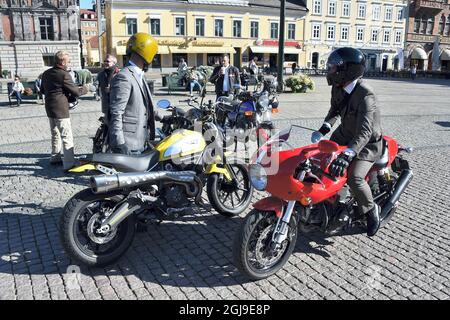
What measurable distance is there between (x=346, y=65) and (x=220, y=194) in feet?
6.45

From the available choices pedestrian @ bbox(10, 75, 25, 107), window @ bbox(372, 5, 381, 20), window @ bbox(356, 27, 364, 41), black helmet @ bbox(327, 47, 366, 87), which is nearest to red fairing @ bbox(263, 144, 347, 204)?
black helmet @ bbox(327, 47, 366, 87)

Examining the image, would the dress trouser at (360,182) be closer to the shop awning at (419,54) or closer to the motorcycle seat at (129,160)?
the motorcycle seat at (129,160)

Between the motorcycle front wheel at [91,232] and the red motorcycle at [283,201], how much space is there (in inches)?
43.1

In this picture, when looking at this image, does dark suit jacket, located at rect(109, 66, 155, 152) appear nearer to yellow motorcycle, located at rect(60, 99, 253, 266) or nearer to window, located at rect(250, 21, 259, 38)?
yellow motorcycle, located at rect(60, 99, 253, 266)

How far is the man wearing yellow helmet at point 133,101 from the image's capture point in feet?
13.0

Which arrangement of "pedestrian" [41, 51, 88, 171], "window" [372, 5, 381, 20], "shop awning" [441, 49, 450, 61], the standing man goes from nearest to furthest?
"pedestrian" [41, 51, 88, 171]
the standing man
"window" [372, 5, 381, 20]
"shop awning" [441, 49, 450, 61]

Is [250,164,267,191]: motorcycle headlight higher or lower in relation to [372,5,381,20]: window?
lower

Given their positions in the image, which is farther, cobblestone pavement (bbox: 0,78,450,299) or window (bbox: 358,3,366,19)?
window (bbox: 358,3,366,19)

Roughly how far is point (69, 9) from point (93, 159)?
150 feet

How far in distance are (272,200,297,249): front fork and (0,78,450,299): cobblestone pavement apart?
42cm

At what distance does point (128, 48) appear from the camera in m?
4.13

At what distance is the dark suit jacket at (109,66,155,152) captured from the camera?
396cm

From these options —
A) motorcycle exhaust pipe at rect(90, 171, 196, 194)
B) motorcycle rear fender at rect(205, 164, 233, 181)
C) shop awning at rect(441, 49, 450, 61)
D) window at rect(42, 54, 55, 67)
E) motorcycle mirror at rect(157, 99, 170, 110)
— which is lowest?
motorcycle rear fender at rect(205, 164, 233, 181)
